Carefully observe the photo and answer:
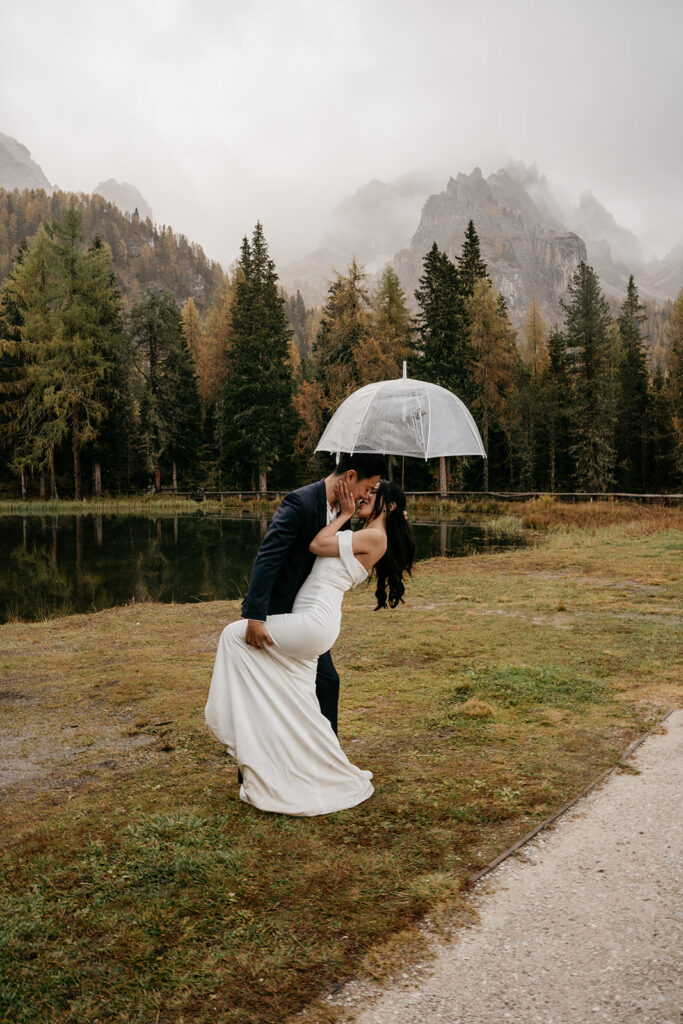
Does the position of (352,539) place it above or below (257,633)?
above

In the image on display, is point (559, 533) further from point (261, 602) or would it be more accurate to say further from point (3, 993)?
point (3, 993)

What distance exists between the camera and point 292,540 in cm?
372

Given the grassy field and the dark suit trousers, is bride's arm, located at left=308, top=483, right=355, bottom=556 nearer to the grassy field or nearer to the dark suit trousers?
the dark suit trousers

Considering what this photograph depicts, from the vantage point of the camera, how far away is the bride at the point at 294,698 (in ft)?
12.0

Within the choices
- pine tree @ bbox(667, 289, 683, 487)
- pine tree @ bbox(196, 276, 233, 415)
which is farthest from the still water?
pine tree @ bbox(196, 276, 233, 415)

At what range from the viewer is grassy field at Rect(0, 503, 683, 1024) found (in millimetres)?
2486

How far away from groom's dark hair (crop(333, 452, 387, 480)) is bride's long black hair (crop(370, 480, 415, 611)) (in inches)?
5.9

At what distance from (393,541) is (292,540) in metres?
0.67

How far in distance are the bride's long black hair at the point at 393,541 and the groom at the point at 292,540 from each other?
0.43 ft

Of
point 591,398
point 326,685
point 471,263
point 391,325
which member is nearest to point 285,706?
point 326,685

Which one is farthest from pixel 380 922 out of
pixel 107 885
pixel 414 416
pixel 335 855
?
pixel 414 416

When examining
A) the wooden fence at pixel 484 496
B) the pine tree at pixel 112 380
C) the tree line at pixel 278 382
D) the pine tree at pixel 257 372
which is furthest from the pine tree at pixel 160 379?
the pine tree at pixel 257 372

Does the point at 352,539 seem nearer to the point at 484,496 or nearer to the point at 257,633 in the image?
the point at 257,633

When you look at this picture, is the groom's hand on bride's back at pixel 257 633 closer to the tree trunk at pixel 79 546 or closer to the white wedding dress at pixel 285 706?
the white wedding dress at pixel 285 706
